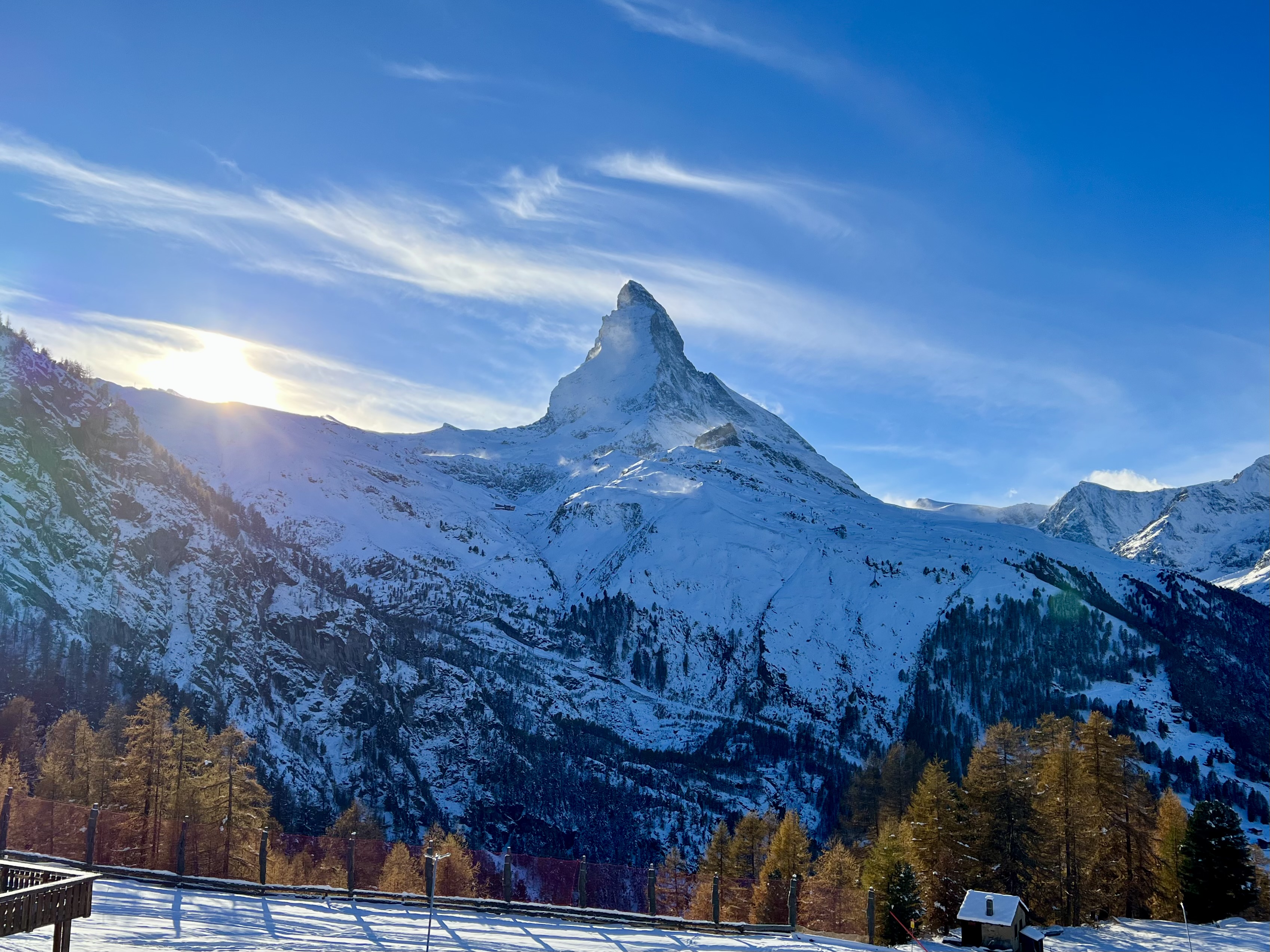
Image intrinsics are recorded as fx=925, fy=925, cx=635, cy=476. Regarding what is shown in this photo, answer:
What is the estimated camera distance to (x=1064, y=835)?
6197 centimetres

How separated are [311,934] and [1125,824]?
2356 inches

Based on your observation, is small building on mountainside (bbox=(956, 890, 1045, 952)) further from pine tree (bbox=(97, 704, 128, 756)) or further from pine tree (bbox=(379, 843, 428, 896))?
pine tree (bbox=(97, 704, 128, 756))

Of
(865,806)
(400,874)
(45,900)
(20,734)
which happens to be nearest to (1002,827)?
(400,874)

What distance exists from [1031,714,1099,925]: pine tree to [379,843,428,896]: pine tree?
41.2 meters

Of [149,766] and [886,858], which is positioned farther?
[149,766]

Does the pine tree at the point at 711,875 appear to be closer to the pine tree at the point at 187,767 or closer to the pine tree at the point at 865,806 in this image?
the pine tree at the point at 865,806

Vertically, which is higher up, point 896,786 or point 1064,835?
point 1064,835

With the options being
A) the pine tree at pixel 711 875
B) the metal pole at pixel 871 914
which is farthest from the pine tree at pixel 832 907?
the metal pole at pixel 871 914

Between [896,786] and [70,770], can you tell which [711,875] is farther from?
[70,770]

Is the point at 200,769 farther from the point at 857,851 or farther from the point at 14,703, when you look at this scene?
the point at 14,703

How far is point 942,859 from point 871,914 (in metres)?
19.4

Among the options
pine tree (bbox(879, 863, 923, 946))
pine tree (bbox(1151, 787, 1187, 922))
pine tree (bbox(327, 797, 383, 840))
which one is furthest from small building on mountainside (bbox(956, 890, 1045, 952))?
pine tree (bbox(327, 797, 383, 840))

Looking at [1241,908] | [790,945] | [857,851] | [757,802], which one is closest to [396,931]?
[790,945]

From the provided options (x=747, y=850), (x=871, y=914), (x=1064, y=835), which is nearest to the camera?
(x=871, y=914)
